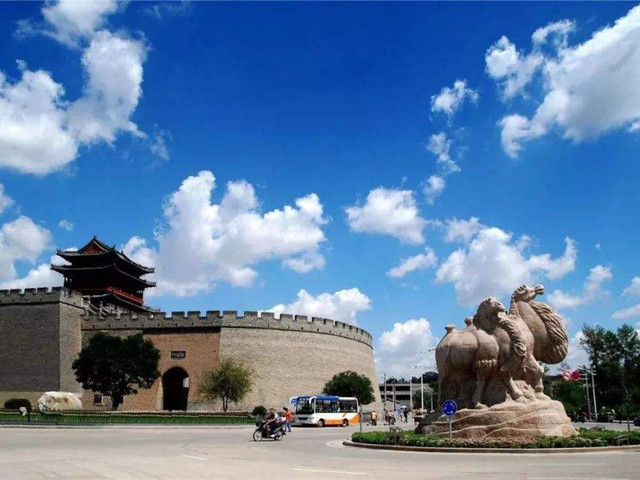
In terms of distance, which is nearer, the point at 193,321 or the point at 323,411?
the point at 323,411

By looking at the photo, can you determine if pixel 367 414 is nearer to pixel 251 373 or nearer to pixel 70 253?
pixel 251 373

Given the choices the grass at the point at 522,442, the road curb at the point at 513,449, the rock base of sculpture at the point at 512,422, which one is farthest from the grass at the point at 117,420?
the rock base of sculpture at the point at 512,422

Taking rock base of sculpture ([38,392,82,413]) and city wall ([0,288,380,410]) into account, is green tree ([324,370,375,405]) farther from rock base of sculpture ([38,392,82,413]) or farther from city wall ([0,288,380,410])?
rock base of sculpture ([38,392,82,413])

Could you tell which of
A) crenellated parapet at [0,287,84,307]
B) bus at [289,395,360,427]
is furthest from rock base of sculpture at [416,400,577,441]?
crenellated parapet at [0,287,84,307]

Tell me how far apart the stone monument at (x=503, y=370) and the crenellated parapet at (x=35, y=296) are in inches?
1383

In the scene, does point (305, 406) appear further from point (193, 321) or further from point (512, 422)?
point (512, 422)

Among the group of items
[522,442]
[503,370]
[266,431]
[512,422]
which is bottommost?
[266,431]

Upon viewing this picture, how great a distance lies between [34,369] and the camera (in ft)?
142

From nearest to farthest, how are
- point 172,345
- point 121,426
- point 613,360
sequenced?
point 121,426, point 172,345, point 613,360

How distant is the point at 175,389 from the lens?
1981 inches

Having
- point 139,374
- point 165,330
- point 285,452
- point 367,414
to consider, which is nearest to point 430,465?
point 285,452

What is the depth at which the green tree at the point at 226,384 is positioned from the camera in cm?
4241

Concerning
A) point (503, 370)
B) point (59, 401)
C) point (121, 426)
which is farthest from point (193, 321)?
point (503, 370)

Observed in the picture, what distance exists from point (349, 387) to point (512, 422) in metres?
31.8
